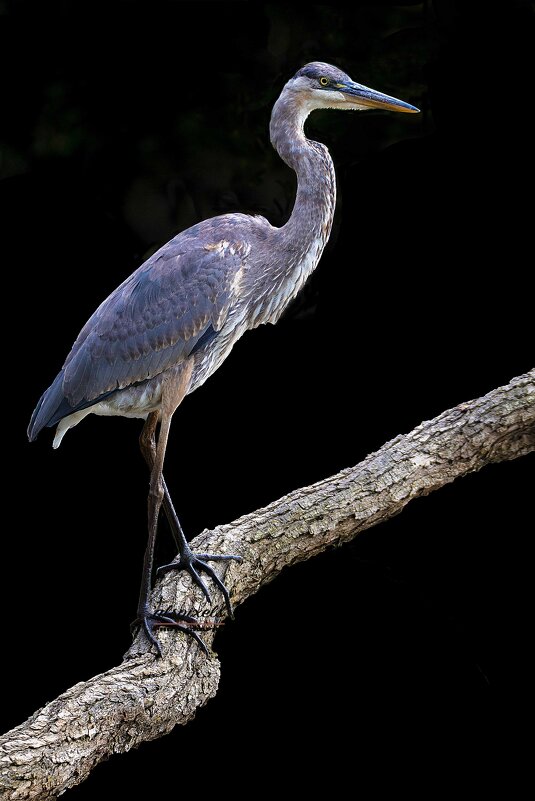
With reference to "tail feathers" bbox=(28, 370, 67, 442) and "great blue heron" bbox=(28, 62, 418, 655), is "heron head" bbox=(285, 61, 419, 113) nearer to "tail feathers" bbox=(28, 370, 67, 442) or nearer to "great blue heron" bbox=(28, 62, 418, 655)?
"great blue heron" bbox=(28, 62, 418, 655)

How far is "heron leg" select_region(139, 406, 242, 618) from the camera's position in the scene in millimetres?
2764

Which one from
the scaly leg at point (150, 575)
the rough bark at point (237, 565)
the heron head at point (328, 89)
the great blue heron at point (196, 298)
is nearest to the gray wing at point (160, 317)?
the great blue heron at point (196, 298)

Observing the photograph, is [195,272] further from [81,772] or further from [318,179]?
[81,772]

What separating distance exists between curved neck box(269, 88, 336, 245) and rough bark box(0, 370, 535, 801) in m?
0.74

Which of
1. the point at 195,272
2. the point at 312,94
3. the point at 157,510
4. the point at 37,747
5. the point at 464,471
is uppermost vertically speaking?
the point at 312,94

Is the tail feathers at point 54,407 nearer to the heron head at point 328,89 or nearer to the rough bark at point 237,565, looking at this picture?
the rough bark at point 237,565

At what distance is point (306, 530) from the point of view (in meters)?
2.88

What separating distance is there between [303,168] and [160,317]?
0.55 meters

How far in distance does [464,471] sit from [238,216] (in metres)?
1.05

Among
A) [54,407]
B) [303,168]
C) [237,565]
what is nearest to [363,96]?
[303,168]

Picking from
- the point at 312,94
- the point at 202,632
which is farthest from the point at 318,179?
the point at 202,632

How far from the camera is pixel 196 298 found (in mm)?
2668

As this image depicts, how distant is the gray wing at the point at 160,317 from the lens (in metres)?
2.67

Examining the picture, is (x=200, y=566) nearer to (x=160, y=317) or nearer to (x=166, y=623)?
(x=166, y=623)
